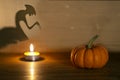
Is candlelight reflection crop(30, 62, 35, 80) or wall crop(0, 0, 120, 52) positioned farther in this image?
wall crop(0, 0, 120, 52)

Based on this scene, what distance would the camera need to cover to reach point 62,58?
5.78 feet

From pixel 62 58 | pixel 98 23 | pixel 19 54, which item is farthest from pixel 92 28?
pixel 19 54

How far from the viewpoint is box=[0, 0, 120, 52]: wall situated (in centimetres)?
187

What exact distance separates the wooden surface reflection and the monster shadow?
15 centimetres

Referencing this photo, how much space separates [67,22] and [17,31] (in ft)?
0.94

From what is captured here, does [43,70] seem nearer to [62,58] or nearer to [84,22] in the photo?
[62,58]

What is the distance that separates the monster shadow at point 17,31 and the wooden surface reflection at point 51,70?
150mm

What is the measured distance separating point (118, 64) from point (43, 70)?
1.27ft

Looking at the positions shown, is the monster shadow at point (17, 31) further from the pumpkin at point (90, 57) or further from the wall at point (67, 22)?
the pumpkin at point (90, 57)

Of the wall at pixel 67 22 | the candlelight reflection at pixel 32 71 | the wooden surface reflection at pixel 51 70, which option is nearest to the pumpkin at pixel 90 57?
the wooden surface reflection at pixel 51 70

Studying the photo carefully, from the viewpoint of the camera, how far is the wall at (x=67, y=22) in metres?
1.87

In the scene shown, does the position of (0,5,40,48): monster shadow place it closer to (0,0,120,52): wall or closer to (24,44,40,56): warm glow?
(0,0,120,52): wall

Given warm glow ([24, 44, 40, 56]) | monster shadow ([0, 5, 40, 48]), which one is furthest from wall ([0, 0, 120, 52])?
warm glow ([24, 44, 40, 56])

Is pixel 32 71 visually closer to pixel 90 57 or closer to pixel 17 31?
pixel 90 57
